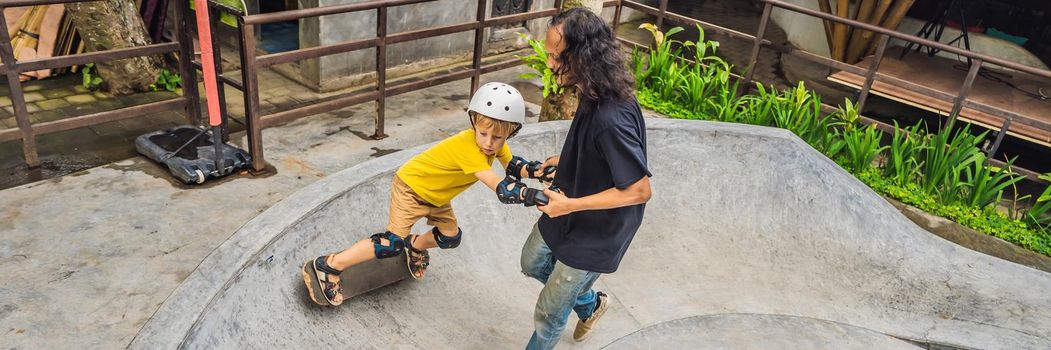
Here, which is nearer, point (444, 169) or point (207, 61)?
point (444, 169)

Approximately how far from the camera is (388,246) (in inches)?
136

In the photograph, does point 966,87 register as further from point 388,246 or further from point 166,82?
point 166,82

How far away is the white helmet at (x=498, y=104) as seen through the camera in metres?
3.00

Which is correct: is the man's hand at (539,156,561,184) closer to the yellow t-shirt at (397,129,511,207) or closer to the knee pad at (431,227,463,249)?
the yellow t-shirt at (397,129,511,207)

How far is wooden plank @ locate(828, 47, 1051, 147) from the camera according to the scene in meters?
6.65

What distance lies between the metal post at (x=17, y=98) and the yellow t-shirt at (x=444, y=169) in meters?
2.46

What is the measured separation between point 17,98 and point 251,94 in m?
1.29

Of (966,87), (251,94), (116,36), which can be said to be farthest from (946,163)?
(116,36)

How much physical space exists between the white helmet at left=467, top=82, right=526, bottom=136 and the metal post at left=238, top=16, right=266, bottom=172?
2006 millimetres

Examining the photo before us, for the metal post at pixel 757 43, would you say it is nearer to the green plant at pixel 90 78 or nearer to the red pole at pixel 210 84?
the red pole at pixel 210 84

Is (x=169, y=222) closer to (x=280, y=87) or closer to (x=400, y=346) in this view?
(x=400, y=346)

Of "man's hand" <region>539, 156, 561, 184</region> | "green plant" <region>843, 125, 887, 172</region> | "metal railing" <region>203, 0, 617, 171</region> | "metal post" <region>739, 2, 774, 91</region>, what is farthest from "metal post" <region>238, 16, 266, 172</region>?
"green plant" <region>843, 125, 887, 172</region>

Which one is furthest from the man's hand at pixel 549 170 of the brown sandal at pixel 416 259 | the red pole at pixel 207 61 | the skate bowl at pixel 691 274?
the red pole at pixel 207 61

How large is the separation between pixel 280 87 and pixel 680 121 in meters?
3.90
